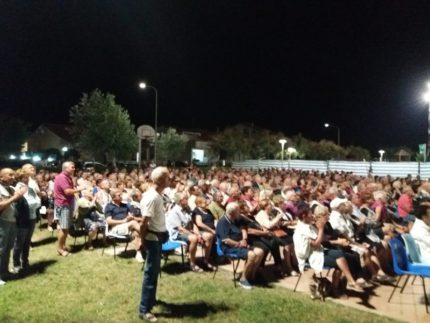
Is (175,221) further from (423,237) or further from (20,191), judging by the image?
(423,237)

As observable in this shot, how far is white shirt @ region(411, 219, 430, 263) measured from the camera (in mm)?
5953

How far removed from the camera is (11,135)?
48375 millimetres

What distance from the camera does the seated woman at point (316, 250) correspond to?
578cm

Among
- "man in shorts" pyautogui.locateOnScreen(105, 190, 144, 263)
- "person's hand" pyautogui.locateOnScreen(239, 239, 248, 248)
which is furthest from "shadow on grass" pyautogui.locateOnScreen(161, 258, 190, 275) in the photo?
"person's hand" pyautogui.locateOnScreen(239, 239, 248, 248)

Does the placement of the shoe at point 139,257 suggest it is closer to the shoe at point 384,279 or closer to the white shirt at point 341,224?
the white shirt at point 341,224

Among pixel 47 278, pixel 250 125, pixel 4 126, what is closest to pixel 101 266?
pixel 47 278

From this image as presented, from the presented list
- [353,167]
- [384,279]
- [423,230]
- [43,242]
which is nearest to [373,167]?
[353,167]

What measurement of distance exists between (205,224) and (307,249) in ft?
7.13

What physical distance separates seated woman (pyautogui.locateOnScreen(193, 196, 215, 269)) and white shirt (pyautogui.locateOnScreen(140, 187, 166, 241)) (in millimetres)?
2396

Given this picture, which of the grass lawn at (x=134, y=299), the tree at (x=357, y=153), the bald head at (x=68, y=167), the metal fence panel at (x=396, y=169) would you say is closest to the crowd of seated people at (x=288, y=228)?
the grass lawn at (x=134, y=299)

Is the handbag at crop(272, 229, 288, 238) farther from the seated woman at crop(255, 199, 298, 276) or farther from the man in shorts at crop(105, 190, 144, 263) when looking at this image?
the man in shorts at crop(105, 190, 144, 263)

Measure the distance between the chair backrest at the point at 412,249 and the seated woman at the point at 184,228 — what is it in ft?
11.2

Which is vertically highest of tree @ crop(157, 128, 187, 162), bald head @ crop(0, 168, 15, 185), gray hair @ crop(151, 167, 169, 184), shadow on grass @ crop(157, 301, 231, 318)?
tree @ crop(157, 128, 187, 162)

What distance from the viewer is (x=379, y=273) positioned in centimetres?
711
